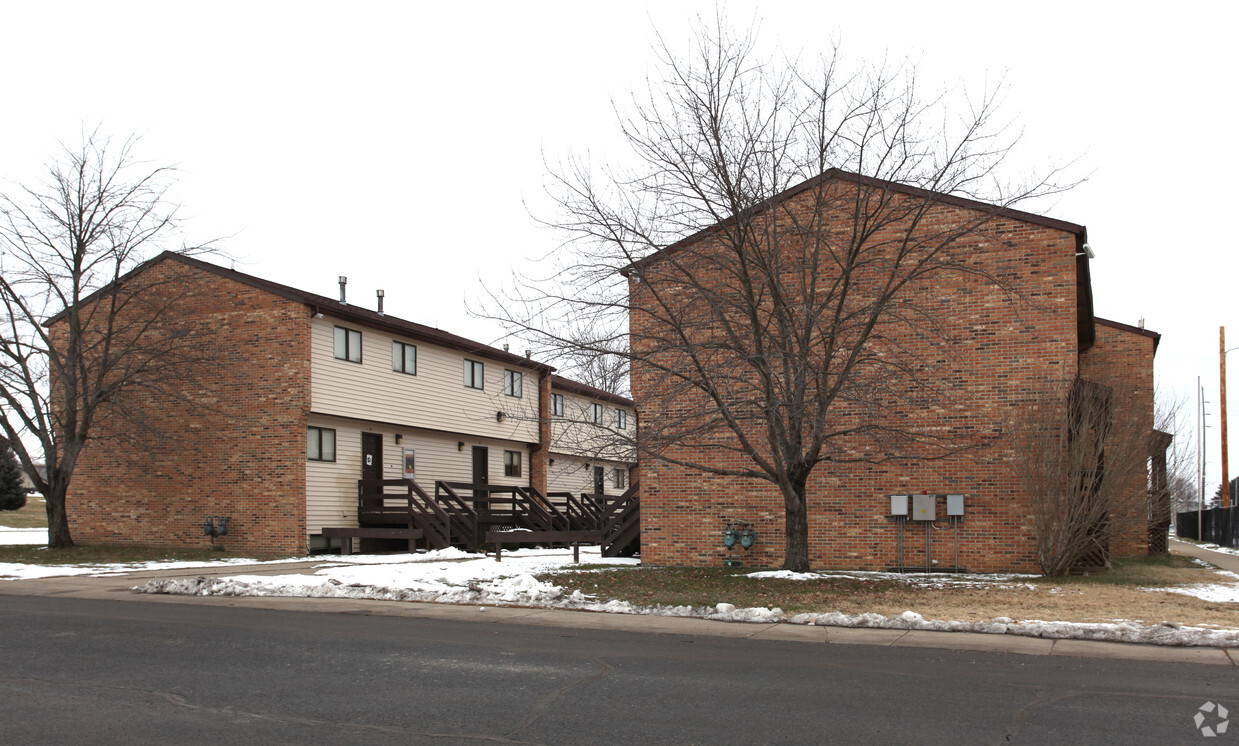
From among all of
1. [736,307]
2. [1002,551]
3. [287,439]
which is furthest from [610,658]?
[287,439]

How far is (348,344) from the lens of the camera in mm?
26422

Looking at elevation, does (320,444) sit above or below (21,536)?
above

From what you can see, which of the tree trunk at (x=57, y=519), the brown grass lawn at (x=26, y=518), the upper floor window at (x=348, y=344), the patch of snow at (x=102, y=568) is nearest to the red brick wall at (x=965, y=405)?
the patch of snow at (x=102, y=568)

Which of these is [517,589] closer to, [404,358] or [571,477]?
[404,358]

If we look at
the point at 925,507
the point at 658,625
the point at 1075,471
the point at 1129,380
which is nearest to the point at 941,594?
the point at 925,507

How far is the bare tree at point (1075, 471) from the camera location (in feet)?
53.8

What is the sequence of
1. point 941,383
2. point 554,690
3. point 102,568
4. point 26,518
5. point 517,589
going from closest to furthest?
point 554,690 < point 517,589 < point 941,383 < point 102,568 < point 26,518

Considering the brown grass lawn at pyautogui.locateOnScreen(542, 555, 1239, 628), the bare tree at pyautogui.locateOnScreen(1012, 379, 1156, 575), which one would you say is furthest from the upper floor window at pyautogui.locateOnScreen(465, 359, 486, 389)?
the bare tree at pyautogui.locateOnScreen(1012, 379, 1156, 575)

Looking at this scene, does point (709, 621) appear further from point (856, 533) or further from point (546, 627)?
point (856, 533)

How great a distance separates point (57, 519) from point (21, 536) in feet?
34.7

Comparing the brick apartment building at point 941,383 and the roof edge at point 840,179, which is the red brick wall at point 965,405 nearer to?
the brick apartment building at point 941,383

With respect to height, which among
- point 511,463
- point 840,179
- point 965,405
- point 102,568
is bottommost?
point 102,568

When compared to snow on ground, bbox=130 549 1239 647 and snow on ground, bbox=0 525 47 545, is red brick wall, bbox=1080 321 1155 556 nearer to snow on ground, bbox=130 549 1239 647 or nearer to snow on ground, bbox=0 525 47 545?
snow on ground, bbox=130 549 1239 647

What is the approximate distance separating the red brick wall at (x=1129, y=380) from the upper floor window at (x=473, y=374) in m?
18.0
